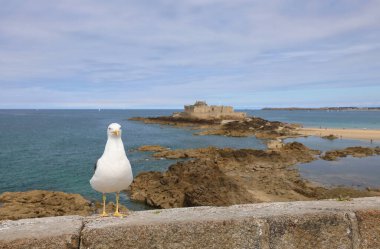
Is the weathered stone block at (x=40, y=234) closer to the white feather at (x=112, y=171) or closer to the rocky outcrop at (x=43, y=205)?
the white feather at (x=112, y=171)

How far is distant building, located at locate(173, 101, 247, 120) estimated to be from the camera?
8288 centimetres

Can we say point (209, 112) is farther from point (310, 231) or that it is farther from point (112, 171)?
point (310, 231)

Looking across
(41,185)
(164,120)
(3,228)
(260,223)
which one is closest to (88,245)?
(3,228)

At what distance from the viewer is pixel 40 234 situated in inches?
111

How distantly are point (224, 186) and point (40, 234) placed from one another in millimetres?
14093

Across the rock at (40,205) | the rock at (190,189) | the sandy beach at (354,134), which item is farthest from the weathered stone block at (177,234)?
the sandy beach at (354,134)

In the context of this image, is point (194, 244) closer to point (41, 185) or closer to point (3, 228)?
point (3, 228)

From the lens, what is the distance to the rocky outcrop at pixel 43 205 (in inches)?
556

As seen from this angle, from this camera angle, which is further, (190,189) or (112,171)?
(190,189)

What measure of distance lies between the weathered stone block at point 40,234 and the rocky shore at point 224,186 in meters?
12.5

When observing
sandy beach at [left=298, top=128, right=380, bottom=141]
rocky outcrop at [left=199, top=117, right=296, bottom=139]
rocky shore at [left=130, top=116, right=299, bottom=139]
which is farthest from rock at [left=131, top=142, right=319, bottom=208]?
sandy beach at [left=298, top=128, right=380, bottom=141]

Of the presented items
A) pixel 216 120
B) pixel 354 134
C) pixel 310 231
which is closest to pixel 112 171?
pixel 310 231

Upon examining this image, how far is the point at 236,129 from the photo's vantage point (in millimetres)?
62625

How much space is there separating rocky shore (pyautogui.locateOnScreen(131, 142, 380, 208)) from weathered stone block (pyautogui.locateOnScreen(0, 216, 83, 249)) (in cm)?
1251
